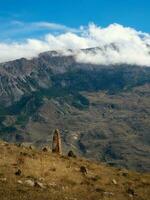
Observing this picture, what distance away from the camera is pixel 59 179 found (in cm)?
3850

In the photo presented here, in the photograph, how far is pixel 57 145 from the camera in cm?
5859

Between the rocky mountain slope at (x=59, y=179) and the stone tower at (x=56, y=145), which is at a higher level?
the rocky mountain slope at (x=59, y=179)

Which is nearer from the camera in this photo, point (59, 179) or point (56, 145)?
point (59, 179)

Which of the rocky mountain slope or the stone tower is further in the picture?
the stone tower

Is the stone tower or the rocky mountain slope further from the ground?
the rocky mountain slope

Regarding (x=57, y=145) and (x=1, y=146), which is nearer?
(x=1, y=146)

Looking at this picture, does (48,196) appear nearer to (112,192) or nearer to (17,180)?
(17,180)

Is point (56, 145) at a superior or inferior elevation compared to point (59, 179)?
inferior

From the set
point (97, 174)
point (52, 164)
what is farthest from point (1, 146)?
point (97, 174)

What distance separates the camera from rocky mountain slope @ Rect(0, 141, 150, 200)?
33.7 m

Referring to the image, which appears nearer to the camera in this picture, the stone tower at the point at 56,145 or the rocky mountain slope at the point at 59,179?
the rocky mountain slope at the point at 59,179

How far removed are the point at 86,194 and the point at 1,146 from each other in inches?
553

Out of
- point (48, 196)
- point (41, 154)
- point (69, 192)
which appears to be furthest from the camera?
point (41, 154)

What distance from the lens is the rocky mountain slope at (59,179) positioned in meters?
33.7
